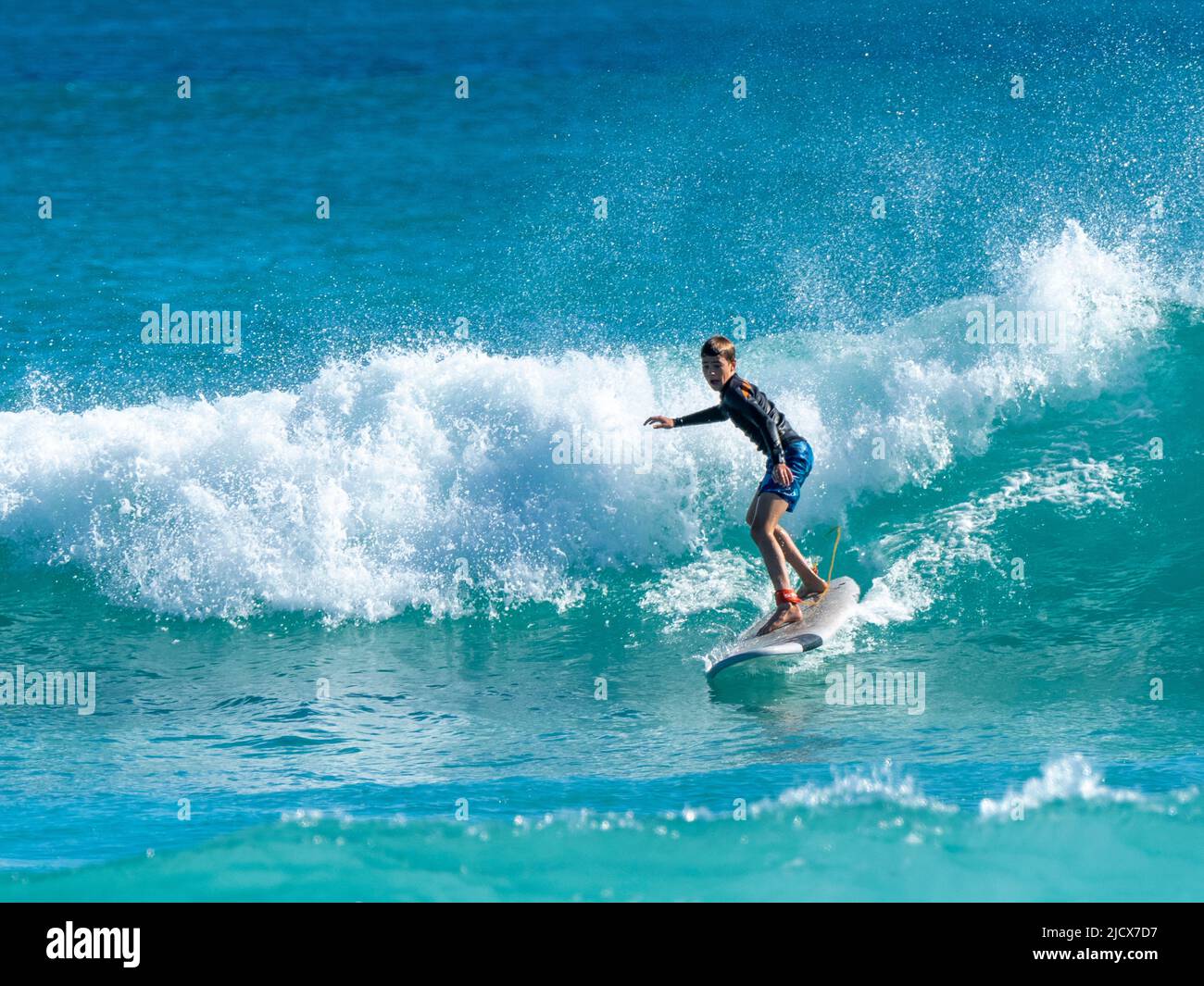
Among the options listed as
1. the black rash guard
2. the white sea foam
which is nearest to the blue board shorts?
the black rash guard

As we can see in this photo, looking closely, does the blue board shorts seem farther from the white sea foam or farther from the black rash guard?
the white sea foam

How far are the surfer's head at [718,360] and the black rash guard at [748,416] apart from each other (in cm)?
9

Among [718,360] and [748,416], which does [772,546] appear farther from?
[718,360]

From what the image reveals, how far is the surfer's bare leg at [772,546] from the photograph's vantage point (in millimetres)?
7949

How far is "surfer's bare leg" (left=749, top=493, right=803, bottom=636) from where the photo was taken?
7949 mm

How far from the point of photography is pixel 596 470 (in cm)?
1077

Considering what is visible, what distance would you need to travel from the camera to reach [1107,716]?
742cm

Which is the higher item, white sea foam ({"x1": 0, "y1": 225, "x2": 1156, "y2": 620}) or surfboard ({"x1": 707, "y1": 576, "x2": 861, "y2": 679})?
white sea foam ({"x1": 0, "y1": 225, "x2": 1156, "y2": 620})

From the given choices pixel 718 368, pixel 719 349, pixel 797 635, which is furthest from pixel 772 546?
pixel 719 349

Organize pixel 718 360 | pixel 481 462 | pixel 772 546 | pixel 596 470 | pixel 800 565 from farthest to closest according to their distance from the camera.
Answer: pixel 481 462
pixel 596 470
pixel 800 565
pixel 772 546
pixel 718 360

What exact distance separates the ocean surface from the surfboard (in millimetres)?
233

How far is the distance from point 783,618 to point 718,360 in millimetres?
1659

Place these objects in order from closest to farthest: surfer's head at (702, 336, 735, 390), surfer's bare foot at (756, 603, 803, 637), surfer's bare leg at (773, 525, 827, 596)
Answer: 1. surfer's head at (702, 336, 735, 390)
2. surfer's bare foot at (756, 603, 803, 637)
3. surfer's bare leg at (773, 525, 827, 596)
